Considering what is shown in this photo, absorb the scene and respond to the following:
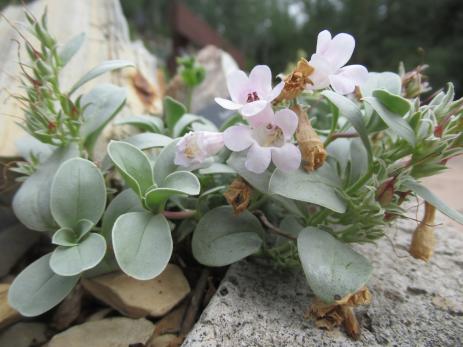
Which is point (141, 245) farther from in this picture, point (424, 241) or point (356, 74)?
point (424, 241)

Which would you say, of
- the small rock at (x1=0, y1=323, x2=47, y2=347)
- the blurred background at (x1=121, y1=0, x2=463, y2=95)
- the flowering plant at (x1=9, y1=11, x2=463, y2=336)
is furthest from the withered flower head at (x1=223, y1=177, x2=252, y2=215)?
the blurred background at (x1=121, y1=0, x2=463, y2=95)

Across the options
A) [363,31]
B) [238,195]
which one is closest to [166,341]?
[238,195]

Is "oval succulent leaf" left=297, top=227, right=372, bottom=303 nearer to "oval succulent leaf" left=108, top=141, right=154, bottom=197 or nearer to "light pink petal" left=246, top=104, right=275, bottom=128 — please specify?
"light pink petal" left=246, top=104, right=275, bottom=128

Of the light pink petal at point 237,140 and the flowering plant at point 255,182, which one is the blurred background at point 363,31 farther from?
the light pink petal at point 237,140

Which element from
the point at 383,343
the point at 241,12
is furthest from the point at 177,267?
the point at 241,12

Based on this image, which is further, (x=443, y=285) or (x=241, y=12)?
(x=241, y=12)

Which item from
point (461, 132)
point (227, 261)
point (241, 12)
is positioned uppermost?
point (241, 12)

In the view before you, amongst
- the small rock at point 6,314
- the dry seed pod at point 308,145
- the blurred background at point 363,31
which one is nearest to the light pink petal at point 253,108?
the dry seed pod at point 308,145

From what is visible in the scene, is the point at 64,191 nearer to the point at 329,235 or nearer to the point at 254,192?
the point at 254,192
